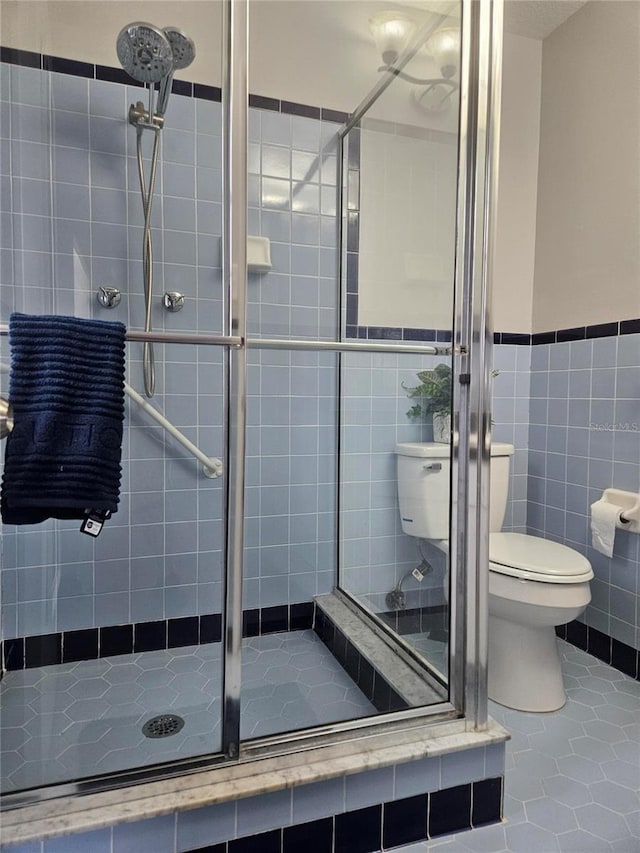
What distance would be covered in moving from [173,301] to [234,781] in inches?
50.1

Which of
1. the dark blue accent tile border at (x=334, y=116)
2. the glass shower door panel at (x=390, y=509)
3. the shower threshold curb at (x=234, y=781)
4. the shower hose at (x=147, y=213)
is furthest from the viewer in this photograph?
the dark blue accent tile border at (x=334, y=116)

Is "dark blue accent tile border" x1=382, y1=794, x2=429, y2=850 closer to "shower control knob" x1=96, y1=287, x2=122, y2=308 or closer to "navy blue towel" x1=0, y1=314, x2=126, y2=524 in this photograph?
"navy blue towel" x1=0, y1=314, x2=126, y2=524

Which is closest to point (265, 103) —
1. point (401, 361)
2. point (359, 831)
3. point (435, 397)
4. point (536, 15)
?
point (401, 361)

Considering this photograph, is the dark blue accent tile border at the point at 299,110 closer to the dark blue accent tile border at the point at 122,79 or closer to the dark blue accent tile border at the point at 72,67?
the dark blue accent tile border at the point at 122,79

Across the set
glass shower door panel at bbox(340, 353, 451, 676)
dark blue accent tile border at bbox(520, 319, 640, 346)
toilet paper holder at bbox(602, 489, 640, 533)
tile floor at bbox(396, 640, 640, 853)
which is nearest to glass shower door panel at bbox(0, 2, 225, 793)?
glass shower door panel at bbox(340, 353, 451, 676)

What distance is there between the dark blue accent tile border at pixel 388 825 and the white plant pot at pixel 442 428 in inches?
32.6

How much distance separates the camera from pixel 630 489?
1.92 metres

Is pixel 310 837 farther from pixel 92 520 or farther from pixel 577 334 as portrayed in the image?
pixel 577 334

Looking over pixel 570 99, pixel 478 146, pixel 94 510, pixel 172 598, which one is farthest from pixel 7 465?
pixel 570 99

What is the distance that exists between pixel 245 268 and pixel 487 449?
2.37ft

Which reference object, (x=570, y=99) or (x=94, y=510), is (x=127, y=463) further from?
(x=570, y=99)

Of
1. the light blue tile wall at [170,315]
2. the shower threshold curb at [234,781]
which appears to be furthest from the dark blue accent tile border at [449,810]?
the light blue tile wall at [170,315]

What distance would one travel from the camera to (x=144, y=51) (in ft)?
5.11

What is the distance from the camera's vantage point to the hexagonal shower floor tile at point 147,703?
116 cm
